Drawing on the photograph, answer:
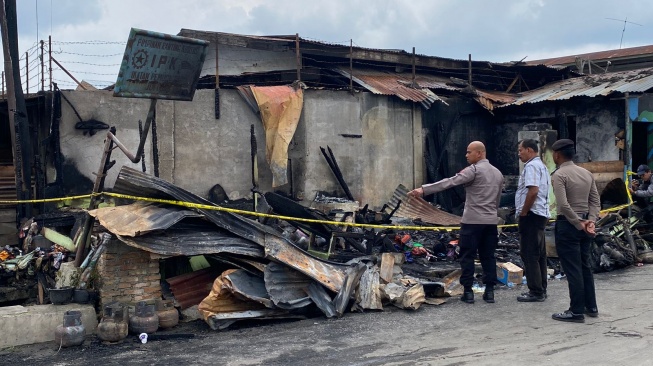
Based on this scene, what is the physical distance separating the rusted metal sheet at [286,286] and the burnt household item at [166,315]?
1.03m

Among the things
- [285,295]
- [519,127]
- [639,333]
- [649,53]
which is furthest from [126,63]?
[649,53]

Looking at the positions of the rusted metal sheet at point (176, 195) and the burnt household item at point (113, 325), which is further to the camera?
the rusted metal sheet at point (176, 195)

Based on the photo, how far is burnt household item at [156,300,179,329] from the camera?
6.75 m

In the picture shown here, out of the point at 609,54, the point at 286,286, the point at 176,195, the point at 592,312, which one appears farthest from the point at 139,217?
the point at 609,54

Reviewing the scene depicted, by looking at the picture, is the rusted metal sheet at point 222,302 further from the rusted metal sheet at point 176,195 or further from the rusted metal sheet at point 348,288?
the rusted metal sheet at point 348,288

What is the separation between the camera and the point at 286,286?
7137 millimetres

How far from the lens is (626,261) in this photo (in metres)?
9.94

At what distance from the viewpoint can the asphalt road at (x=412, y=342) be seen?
18.1 feet

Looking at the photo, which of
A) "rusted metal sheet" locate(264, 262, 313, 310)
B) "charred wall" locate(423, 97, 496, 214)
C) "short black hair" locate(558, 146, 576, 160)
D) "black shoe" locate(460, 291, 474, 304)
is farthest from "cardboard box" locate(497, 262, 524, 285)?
"charred wall" locate(423, 97, 496, 214)

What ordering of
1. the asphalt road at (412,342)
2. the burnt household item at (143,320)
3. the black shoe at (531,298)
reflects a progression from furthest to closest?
the black shoe at (531,298), the burnt household item at (143,320), the asphalt road at (412,342)

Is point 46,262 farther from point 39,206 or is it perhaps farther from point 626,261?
point 626,261

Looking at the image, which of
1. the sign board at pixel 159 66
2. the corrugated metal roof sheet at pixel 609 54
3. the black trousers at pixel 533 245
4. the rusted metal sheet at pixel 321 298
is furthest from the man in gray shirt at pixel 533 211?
the corrugated metal roof sheet at pixel 609 54

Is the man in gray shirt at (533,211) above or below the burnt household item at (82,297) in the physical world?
above

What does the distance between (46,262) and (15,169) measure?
2937mm
